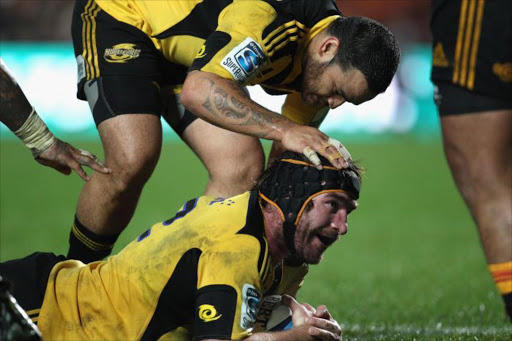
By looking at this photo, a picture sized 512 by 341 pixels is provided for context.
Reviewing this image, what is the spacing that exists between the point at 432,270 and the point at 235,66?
12.6 feet

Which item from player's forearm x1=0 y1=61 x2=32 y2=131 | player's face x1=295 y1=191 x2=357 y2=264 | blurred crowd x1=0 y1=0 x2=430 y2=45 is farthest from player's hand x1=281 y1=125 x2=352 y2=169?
blurred crowd x1=0 y1=0 x2=430 y2=45

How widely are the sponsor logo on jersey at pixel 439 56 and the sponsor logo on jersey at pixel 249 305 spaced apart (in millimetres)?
1185

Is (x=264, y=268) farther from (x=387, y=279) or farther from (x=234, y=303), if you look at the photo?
(x=387, y=279)

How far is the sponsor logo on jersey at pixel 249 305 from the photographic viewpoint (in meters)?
3.18

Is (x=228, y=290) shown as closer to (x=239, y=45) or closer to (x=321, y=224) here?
(x=321, y=224)

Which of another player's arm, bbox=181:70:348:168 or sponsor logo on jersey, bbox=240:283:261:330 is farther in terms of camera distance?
another player's arm, bbox=181:70:348:168

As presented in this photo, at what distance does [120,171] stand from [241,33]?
47.3 inches

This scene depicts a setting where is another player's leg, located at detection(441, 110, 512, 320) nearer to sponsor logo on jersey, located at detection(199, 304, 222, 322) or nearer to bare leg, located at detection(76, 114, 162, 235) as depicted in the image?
sponsor logo on jersey, located at detection(199, 304, 222, 322)

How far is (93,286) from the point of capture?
11.4 feet

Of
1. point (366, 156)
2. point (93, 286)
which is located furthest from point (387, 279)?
point (366, 156)

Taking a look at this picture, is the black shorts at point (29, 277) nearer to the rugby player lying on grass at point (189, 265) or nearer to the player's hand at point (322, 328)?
the rugby player lying on grass at point (189, 265)

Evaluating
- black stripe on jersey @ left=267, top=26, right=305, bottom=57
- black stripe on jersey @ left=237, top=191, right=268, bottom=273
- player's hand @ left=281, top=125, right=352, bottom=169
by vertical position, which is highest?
black stripe on jersey @ left=267, top=26, right=305, bottom=57

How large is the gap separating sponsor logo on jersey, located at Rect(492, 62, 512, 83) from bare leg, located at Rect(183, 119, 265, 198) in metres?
1.71

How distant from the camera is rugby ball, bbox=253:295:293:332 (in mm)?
3559
